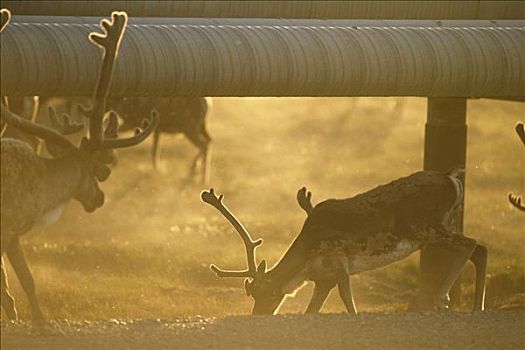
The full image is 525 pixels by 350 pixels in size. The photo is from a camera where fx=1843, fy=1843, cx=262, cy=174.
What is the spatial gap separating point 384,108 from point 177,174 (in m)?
7.06

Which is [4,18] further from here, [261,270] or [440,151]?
[440,151]

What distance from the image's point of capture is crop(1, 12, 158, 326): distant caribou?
10828 mm

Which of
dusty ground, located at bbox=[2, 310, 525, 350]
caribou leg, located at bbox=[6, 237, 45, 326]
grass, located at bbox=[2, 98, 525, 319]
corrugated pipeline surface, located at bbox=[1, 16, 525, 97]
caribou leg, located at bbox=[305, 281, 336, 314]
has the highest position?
corrugated pipeline surface, located at bbox=[1, 16, 525, 97]

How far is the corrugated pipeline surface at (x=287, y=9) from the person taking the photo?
15094 millimetres

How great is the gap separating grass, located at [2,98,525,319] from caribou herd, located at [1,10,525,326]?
1.67m

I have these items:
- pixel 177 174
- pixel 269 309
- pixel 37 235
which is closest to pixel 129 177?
pixel 177 174

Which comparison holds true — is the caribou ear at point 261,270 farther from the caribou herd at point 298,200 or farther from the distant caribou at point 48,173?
the distant caribou at point 48,173

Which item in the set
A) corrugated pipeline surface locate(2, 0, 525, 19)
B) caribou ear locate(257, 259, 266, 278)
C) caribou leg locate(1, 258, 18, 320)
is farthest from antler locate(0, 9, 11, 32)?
corrugated pipeline surface locate(2, 0, 525, 19)

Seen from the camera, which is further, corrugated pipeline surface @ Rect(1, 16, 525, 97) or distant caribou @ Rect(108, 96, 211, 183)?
distant caribou @ Rect(108, 96, 211, 183)

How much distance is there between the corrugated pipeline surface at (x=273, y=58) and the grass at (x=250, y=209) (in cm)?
208

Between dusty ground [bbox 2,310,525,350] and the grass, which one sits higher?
dusty ground [bbox 2,310,525,350]

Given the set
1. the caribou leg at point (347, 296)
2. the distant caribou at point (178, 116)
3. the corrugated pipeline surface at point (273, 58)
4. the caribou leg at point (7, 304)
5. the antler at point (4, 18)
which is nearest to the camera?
the antler at point (4, 18)

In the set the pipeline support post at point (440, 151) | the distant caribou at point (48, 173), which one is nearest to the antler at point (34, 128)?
the distant caribou at point (48, 173)

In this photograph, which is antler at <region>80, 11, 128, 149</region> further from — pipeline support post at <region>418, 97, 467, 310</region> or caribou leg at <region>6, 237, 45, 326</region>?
pipeline support post at <region>418, 97, 467, 310</region>
